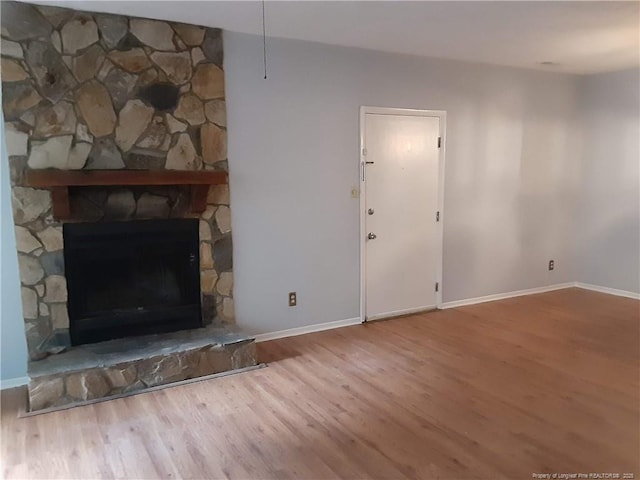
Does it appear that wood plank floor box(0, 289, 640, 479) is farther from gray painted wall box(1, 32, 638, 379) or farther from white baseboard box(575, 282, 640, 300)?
white baseboard box(575, 282, 640, 300)

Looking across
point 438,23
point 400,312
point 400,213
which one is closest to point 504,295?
point 400,312

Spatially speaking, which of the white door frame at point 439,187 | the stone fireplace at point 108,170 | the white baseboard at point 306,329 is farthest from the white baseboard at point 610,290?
the stone fireplace at point 108,170

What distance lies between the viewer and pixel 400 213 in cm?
452

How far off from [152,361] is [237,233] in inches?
46.5

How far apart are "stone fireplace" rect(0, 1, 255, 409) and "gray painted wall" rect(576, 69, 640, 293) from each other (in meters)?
4.35

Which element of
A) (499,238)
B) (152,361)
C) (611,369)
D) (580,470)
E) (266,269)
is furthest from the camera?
(499,238)

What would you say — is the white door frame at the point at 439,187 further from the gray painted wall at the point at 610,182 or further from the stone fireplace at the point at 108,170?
the gray painted wall at the point at 610,182

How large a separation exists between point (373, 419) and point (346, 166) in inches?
88.6

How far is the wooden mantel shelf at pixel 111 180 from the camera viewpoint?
2.93 m

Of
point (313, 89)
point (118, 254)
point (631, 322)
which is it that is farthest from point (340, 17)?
point (631, 322)

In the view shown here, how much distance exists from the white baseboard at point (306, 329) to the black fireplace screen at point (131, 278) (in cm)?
59

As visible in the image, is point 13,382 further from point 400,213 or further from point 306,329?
point 400,213

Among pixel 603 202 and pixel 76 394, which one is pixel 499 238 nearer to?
pixel 603 202

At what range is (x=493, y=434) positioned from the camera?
251cm
